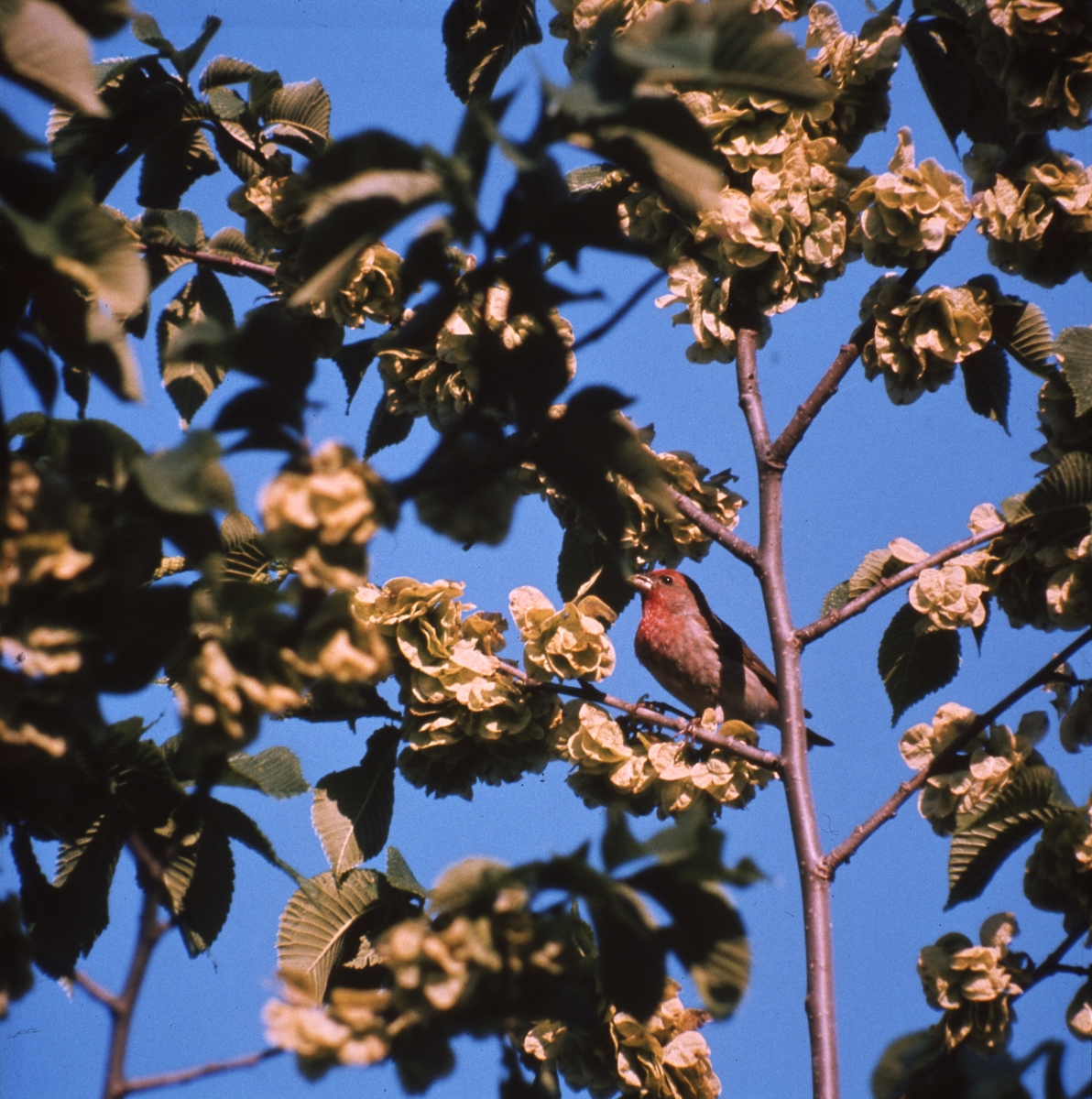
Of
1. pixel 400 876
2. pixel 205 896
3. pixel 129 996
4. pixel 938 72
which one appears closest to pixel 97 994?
pixel 129 996

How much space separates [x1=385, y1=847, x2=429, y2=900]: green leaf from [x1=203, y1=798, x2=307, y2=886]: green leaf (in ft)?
2.77

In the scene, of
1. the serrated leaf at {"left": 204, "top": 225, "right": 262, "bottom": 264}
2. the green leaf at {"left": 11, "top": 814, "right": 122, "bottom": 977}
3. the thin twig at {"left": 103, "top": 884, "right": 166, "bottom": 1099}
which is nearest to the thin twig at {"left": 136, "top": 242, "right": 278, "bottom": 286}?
the serrated leaf at {"left": 204, "top": 225, "right": 262, "bottom": 264}

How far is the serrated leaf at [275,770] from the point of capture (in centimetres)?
215

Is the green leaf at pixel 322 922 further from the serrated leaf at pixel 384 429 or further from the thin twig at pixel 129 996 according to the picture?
the thin twig at pixel 129 996

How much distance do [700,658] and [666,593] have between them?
0.58m

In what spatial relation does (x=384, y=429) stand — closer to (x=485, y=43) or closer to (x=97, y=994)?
(x=485, y=43)

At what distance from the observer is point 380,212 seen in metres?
1.16

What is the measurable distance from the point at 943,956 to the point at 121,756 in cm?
167

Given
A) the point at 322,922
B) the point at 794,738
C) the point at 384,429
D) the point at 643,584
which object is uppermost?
the point at 643,584

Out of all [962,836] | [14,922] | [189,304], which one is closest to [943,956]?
[962,836]

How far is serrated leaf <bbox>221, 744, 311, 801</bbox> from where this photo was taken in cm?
215

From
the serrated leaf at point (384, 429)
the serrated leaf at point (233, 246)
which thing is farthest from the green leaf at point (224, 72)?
the serrated leaf at point (384, 429)

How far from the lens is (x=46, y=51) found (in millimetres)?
1143

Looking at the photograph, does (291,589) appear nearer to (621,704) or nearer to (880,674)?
(621,704)
